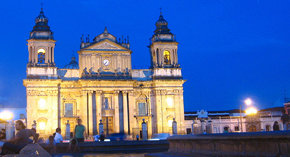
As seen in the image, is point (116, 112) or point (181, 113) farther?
point (181, 113)

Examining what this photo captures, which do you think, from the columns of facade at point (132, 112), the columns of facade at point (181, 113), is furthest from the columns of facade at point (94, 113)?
the columns of facade at point (181, 113)

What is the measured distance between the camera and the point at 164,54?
45.5 meters

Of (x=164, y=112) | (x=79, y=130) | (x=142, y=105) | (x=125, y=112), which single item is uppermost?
(x=142, y=105)

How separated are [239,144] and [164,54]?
122 feet

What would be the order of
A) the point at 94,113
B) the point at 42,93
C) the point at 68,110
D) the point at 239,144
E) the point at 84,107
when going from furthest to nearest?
the point at 68,110 < the point at 94,113 < the point at 84,107 < the point at 42,93 < the point at 239,144

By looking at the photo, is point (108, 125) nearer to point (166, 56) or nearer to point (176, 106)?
point (176, 106)

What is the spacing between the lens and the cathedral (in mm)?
40344

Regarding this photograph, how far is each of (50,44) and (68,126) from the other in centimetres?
1006

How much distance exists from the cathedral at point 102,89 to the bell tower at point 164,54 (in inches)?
4.9

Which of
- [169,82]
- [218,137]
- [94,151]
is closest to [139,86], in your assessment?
[169,82]

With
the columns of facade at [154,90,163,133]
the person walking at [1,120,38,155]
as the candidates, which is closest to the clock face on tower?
the columns of facade at [154,90,163,133]

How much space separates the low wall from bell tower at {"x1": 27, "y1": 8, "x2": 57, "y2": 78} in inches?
1260

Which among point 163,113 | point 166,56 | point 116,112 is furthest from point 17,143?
point 166,56

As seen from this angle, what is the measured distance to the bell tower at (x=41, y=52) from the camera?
134ft
